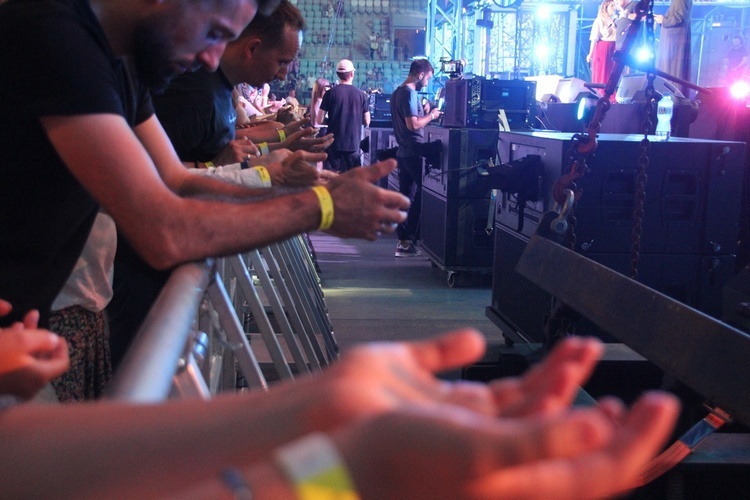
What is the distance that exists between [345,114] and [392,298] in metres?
4.28

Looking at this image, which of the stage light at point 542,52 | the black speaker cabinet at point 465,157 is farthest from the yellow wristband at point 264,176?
the stage light at point 542,52

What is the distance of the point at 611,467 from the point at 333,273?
7450mm

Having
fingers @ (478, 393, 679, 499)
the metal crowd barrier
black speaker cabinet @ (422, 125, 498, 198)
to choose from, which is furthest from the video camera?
fingers @ (478, 393, 679, 499)

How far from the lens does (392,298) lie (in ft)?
22.5

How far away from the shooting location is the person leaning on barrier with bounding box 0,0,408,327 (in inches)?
65.0

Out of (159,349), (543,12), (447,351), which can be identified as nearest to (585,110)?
(159,349)

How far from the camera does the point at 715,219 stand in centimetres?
433

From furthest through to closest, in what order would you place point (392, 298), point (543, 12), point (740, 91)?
1. point (543, 12)
2. point (392, 298)
3. point (740, 91)

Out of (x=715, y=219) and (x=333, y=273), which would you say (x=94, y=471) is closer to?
(x=715, y=219)

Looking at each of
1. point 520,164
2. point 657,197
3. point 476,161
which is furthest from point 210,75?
point 476,161

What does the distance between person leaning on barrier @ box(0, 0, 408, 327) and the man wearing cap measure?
8577mm

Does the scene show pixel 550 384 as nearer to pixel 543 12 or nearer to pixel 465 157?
pixel 465 157

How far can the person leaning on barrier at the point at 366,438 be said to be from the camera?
508 millimetres

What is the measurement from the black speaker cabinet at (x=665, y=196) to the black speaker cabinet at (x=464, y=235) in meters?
2.61
